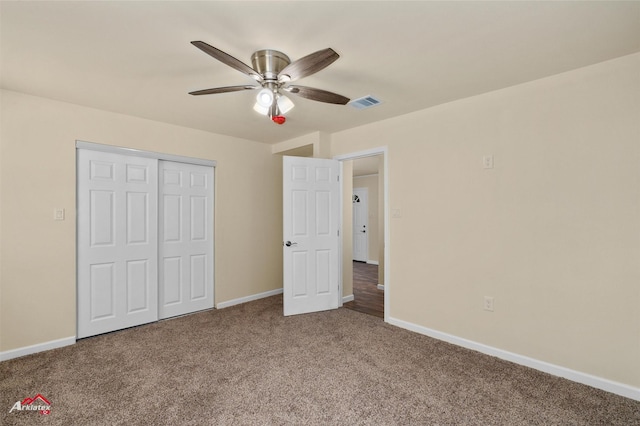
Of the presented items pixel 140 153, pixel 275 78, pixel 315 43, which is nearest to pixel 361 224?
pixel 140 153

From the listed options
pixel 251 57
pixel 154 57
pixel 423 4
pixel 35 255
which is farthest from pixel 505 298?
pixel 35 255

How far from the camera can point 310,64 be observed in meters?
1.70

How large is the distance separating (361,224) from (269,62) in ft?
21.4

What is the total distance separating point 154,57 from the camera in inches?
81.1

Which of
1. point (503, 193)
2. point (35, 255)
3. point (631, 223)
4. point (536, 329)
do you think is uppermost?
point (503, 193)

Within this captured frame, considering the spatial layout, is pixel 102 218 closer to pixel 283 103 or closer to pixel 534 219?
pixel 283 103

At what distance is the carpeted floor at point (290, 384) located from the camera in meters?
1.85

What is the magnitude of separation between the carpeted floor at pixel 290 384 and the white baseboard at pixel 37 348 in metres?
0.08

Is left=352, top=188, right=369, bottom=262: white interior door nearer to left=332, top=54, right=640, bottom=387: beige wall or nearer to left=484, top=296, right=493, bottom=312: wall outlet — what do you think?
left=332, top=54, right=640, bottom=387: beige wall

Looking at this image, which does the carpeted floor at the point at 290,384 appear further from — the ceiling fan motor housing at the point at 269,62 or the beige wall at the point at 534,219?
the ceiling fan motor housing at the point at 269,62

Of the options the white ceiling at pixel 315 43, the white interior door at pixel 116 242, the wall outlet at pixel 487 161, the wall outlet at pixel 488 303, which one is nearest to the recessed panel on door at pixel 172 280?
the white interior door at pixel 116 242

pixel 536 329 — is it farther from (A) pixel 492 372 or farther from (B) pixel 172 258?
(B) pixel 172 258

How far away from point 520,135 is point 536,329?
167cm

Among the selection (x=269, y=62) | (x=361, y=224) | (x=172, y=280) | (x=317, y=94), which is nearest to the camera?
(x=269, y=62)
